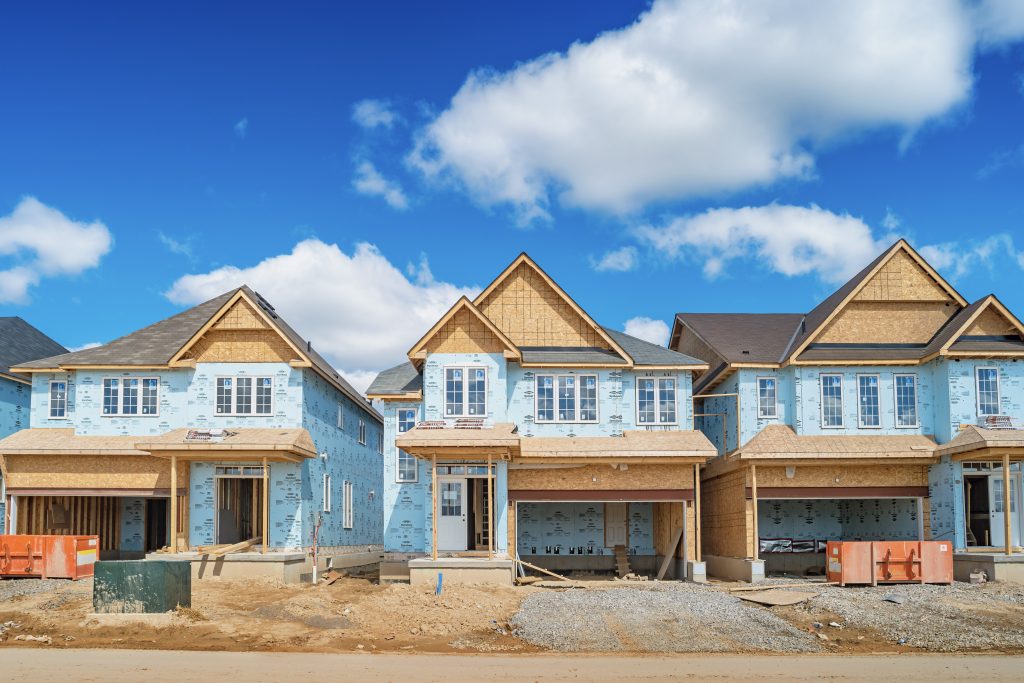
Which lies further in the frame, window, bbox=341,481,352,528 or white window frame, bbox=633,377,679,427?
window, bbox=341,481,352,528

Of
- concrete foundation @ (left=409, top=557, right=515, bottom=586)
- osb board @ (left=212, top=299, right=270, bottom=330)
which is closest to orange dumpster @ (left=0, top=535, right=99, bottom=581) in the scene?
osb board @ (left=212, top=299, right=270, bottom=330)

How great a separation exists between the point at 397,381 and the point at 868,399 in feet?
50.0

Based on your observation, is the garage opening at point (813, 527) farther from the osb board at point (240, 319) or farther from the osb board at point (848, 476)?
the osb board at point (240, 319)

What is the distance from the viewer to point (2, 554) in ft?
91.7

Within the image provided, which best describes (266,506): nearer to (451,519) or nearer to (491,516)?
(451,519)

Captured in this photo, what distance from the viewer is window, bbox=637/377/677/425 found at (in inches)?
1272

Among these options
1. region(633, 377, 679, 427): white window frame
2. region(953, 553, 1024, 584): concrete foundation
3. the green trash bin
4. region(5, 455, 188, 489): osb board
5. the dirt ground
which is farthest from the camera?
region(633, 377, 679, 427): white window frame

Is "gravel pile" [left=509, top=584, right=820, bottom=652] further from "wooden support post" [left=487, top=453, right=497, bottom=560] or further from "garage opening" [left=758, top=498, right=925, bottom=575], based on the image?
"garage opening" [left=758, top=498, right=925, bottom=575]

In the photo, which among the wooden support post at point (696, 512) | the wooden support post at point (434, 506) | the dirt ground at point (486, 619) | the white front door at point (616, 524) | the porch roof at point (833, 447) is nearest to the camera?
the dirt ground at point (486, 619)

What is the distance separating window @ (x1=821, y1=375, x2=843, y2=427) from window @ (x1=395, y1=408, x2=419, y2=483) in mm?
13154

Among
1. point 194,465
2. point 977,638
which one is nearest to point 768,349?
point 977,638

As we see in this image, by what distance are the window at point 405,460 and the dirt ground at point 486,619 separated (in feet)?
17.8

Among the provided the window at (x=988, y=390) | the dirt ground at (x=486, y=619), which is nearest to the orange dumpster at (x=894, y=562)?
the dirt ground at (x=486, y=619)

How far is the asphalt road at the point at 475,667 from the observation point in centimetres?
1747
